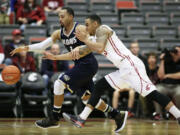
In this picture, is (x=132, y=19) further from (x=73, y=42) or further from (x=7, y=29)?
(x=73, y=42)

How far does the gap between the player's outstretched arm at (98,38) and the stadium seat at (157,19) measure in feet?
21.0

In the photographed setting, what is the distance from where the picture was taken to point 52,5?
38.0ft

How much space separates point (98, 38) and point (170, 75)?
3922 mm

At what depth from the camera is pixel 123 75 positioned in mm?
5574

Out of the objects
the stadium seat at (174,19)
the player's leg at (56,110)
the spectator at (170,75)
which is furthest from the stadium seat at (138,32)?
the player's leg at (56,110)

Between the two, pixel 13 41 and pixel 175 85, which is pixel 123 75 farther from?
pixel 13 41

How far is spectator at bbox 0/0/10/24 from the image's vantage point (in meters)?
11.0

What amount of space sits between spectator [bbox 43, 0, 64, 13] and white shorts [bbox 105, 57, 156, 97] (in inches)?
243

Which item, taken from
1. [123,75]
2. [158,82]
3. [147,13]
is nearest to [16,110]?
[158,82]

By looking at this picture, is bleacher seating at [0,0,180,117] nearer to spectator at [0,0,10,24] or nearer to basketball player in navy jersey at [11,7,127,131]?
spectator at [0,0,10,24]

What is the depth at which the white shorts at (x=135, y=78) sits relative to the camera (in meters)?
5.39

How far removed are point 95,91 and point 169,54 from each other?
11.6 ft

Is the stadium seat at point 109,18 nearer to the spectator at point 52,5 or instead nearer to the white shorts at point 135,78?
the spectator at point 52,5

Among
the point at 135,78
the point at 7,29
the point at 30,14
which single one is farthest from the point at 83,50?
the point at 30,14
